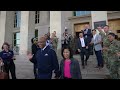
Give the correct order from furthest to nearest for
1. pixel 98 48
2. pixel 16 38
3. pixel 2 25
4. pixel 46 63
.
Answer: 1. pixel 16 38
2. pixel 2 25
3. pixel 98 48
4. pixel 46 63

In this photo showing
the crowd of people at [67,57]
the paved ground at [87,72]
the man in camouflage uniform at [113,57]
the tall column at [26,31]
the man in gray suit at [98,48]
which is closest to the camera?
the crowd of people at [67,57]

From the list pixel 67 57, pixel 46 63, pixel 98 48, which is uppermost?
pixel 98 48

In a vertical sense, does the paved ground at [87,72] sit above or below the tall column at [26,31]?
below

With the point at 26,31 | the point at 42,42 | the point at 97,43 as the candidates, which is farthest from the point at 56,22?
the point at 42,42

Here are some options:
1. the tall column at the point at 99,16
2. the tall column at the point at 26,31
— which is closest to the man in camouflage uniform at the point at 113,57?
the tall column at the point at 99,16

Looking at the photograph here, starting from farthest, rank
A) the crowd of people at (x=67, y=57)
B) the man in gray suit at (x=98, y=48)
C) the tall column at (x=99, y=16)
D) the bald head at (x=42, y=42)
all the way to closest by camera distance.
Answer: the tall column at (x=99, y=16) < the man in gray suit at (x=98, y=48) < the bald head at (x=42, y=42) < the crowd of people at (x=67, y=57)

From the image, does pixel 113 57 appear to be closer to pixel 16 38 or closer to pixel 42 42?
pixel 42 42

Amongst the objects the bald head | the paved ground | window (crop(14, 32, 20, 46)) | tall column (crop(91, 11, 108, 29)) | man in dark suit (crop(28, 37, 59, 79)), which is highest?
tall column (crop(91, 11, 108, 29))

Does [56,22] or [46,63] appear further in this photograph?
[56,22]

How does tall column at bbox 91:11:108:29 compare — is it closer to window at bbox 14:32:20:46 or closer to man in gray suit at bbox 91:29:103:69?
man in gray suit at bbox 91:29:103:69

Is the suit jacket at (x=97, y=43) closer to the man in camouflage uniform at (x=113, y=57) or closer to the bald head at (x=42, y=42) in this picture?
the man in camouflage uniform at (x=113, y=57)

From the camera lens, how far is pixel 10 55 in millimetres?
8594

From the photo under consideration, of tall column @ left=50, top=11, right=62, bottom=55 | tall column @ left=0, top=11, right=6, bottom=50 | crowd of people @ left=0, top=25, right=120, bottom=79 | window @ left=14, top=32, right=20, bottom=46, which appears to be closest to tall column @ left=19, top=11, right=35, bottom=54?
tall column @ left=0, top=11, right=6, bottom=50

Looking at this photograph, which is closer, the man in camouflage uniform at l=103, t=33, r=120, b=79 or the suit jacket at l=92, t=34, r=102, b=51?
the man in camouflage uniform at l=103, t=33, r=120, b=79
